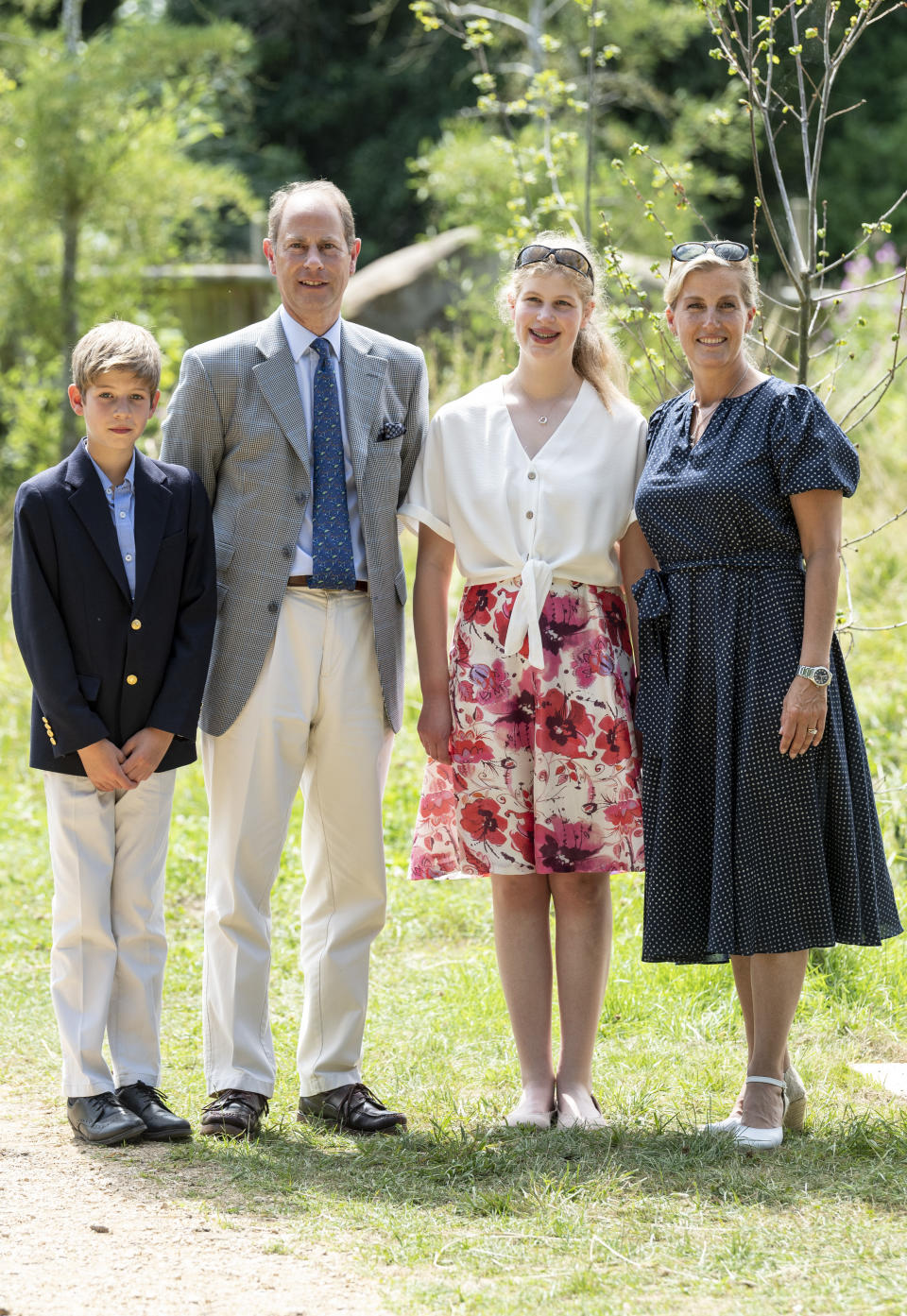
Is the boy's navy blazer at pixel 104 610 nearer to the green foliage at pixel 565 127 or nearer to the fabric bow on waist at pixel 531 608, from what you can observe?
the fabric bow on waist at pixel 531 608

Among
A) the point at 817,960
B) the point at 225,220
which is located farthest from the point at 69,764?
the point at 225,220

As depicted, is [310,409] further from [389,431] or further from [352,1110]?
[352,1110]

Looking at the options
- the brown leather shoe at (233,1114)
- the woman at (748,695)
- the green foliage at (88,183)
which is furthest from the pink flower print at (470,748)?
the green foliage at (88,183)

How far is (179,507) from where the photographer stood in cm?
349

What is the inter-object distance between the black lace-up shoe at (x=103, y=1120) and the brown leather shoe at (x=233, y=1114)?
158 mm

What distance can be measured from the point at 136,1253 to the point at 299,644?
1382mm

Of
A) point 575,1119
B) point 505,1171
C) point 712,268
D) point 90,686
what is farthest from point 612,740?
point 90,686

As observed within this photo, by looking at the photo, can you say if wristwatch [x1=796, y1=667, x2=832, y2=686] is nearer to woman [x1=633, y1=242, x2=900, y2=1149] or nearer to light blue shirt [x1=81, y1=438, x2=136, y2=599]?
woman [x1=633, y1=242, x2=900, y2=1149]

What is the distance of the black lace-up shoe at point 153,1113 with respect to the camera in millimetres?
3455

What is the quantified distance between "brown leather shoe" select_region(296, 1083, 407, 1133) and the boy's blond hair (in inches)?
69.2

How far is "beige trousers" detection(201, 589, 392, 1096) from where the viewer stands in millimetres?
3570

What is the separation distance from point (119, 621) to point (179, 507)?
0.30 meters

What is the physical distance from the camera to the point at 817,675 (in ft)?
10.7

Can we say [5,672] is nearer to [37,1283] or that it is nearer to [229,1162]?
[229,1162]
